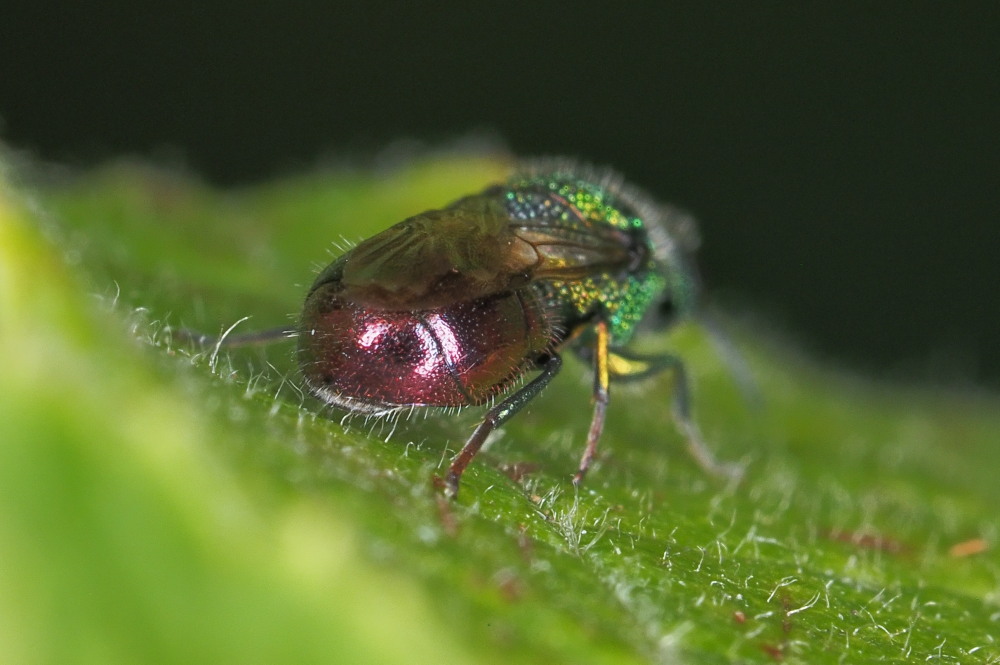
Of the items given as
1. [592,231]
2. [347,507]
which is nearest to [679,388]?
[592,231]

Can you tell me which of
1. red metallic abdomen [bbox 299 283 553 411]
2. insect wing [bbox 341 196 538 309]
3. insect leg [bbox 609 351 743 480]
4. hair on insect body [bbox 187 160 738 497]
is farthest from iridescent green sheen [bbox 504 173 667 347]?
red metallic abdomen [bbox 299 283 553 411]

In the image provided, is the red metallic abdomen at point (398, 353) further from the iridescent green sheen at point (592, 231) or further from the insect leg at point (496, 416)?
the iridescent green sheen at point (592, 231)

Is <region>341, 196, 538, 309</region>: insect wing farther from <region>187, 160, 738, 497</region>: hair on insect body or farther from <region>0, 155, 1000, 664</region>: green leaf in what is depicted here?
<region>0, 155, 1000, 664</region>: green leaf

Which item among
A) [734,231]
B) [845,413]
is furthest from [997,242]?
[845,413]

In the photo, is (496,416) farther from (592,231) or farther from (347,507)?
(347,507)

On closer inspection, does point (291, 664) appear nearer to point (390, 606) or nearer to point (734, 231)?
point (390, 606)

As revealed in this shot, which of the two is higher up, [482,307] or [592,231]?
[592,231]
